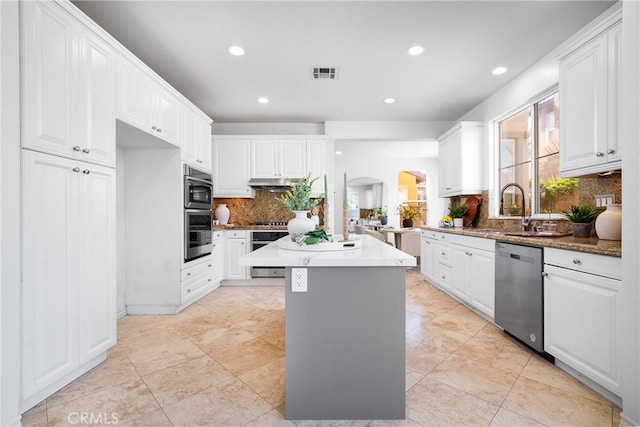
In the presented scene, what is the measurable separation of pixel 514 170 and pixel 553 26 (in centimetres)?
166

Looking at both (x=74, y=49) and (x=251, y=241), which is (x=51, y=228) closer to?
(x=74, y=49)

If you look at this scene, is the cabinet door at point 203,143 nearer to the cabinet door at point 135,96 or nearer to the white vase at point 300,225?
the cabinet door at point 135,96

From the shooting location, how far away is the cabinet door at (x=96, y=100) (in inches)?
75.9

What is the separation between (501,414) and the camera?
5.20 ft

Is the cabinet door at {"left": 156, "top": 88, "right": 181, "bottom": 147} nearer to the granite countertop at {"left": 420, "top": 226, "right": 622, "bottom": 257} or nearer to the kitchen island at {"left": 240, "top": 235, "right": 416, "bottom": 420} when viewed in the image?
the kitchen island at {"left": 240, "top": 235, "right": 416, "bottom": 420}

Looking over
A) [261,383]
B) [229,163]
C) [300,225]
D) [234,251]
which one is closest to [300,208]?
[300,225]

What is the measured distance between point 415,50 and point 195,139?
8.84 feet

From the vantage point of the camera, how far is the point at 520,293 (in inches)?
92.0

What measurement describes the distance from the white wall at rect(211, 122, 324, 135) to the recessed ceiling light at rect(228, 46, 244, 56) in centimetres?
222

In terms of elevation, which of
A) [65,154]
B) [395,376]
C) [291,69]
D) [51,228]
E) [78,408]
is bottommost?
[78,408]

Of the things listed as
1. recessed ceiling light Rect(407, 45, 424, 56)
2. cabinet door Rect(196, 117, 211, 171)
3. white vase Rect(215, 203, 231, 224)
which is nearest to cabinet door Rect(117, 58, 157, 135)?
cabinet door Rect(196, 117, 211, 171)

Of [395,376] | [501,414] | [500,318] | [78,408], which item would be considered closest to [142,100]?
[78,408]

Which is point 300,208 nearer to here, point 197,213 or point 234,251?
point 197,213

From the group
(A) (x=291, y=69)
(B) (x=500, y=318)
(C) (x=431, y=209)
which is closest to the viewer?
(B) (x=500, y=318)
